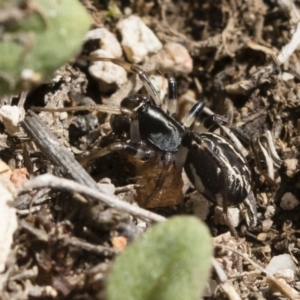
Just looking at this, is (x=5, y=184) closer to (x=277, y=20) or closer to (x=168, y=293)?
(x=168, y=293)

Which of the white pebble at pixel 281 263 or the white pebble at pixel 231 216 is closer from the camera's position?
the white pebble at pixel 281 263

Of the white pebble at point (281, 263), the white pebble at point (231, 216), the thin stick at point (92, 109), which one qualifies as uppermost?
the thin stick at point (92, 109)

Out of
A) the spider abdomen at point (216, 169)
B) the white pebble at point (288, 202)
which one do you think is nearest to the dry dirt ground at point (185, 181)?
the white pebble at point (288, 202)

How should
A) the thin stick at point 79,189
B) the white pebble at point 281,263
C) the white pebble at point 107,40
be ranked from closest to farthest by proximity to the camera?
the thin stick at point 79,189, the white pebble at point 281,263, the white pebble at point 107,40

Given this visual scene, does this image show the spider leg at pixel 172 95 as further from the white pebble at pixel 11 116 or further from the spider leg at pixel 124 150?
the white pebble at pixel 11 116

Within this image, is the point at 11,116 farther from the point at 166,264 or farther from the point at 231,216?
the point at 231,216

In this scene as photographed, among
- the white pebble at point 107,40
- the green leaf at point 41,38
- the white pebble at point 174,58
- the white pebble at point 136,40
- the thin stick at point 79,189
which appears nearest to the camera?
the green leaf at point 41,38

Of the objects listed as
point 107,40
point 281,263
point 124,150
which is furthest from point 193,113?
point 281,263

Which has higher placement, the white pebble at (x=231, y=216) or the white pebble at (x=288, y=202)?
the white pebble at (x=288, y=202)
